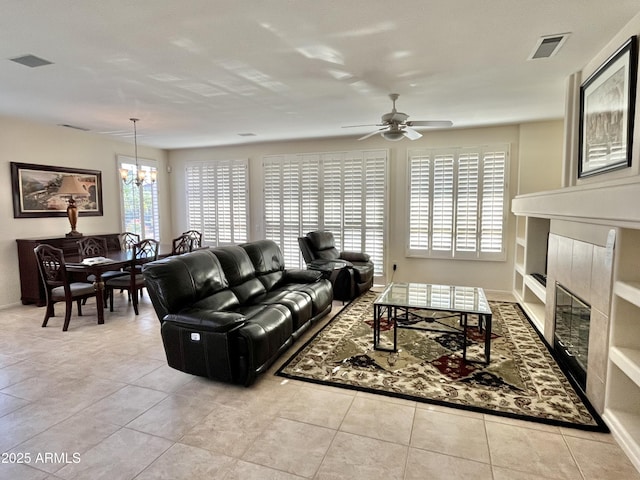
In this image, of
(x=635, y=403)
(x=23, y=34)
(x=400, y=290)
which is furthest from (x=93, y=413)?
(x=635, y=403)

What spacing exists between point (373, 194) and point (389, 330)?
9.51ft

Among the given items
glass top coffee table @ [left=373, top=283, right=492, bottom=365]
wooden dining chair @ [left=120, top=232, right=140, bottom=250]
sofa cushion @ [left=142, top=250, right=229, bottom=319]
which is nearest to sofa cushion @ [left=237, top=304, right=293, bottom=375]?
sofa cushion @ [left=142, top=250, right=229, bottom=319]

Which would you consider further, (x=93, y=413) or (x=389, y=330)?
(x=389, y=330)

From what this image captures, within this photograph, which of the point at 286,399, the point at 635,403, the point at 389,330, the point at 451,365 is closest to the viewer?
the point at 635,403

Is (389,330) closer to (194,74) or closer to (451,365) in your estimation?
(451,365)

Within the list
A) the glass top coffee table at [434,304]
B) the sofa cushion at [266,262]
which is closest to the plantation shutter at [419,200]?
the glass top coffee table at [434,304]

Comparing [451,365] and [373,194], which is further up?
[373,194]

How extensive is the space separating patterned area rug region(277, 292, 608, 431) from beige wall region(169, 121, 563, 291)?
1.71 metres

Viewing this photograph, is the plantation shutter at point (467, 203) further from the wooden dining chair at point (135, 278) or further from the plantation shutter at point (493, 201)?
the wooden dining chair at point (135, 278)

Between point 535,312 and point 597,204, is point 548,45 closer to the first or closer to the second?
point 597,204

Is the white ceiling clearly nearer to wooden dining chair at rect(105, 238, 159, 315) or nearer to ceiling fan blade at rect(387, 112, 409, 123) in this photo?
ceiling fan blade at rect(387, 112, 409, 123)

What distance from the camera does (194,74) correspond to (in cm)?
336

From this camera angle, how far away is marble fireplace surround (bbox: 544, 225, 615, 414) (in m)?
2.42

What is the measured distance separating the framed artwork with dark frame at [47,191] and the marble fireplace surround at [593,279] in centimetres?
597
